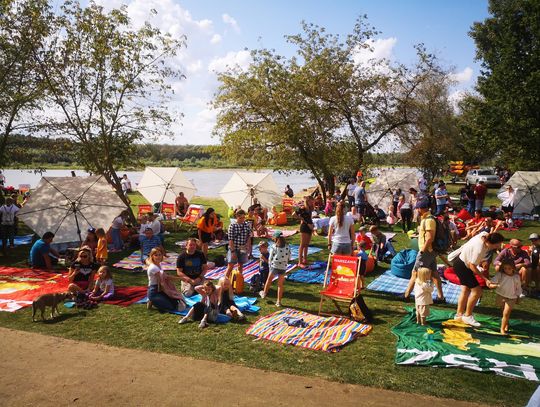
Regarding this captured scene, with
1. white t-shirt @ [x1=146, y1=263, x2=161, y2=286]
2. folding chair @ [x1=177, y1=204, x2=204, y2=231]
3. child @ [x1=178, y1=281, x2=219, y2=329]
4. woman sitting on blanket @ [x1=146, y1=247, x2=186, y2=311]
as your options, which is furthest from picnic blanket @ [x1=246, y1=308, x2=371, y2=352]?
folding chair @ [x1=177, y1=204, x2=204, y2=231]

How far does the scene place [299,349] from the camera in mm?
6223

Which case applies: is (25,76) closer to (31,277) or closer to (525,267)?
(31,277)

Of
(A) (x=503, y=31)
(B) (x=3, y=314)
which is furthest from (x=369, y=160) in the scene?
(B) (x=3, y=314)

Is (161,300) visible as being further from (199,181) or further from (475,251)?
(199,181)

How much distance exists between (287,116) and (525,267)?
45.8 ft

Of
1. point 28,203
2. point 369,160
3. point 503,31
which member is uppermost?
point 503,31

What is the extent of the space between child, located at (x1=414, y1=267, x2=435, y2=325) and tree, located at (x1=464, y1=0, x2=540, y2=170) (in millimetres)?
17482

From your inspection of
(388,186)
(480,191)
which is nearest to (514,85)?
(480,191)

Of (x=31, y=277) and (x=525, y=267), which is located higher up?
(x=525, y=267)

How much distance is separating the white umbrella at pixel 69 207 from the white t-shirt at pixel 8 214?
4.66 feet

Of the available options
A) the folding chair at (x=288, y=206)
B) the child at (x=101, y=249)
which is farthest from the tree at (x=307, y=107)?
the child at (x=101, y=249)

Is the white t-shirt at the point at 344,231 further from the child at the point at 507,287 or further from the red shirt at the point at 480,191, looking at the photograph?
the red shirt at the point at 480,191

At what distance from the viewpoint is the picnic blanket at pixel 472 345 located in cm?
558

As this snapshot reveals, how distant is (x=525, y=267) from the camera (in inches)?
346
